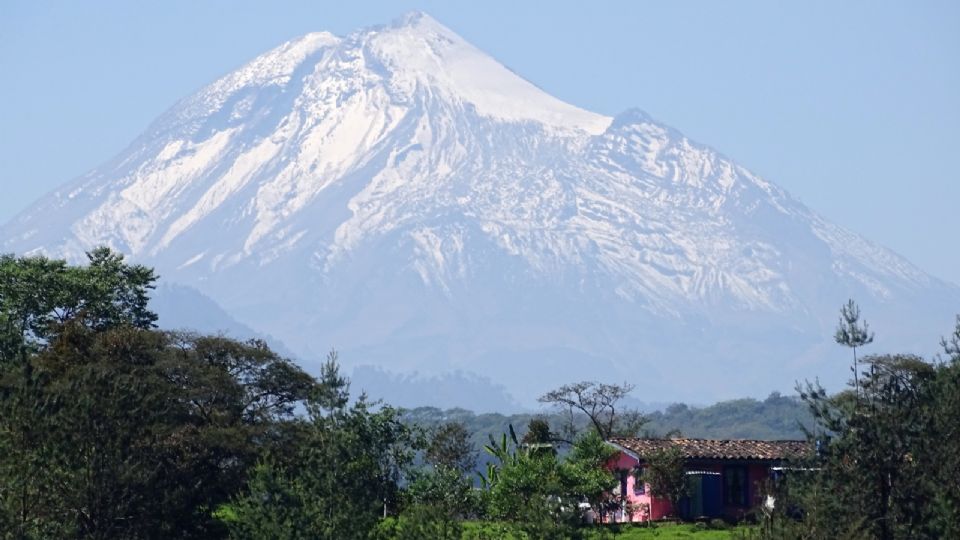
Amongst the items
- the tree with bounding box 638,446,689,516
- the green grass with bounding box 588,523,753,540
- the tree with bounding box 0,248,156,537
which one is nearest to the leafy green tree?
the tree with bounding box 0,248,156,537

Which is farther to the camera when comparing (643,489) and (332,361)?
(643,489)

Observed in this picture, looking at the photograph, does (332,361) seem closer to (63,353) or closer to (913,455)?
(913,455)

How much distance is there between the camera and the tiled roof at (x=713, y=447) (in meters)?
75.4

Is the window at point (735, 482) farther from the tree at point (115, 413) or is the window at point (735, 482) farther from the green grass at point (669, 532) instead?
the tree at point (115, 413)

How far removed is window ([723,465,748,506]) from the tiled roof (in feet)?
2.14

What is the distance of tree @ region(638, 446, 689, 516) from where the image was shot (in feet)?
241

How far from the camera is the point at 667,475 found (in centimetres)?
7356

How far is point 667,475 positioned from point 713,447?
15.3ft

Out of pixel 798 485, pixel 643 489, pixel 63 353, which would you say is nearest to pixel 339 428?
pixel 798 485

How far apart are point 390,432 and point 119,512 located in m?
16.5

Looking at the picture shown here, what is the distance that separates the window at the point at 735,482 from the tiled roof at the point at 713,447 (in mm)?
651

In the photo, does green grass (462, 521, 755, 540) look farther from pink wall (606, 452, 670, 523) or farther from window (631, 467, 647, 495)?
window (631, 467, 647, 495)

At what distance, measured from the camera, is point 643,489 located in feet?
251

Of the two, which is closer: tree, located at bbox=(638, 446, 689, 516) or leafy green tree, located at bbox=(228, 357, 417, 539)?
leafy green tree, located at bbox=(228, 357, 417, 539)
